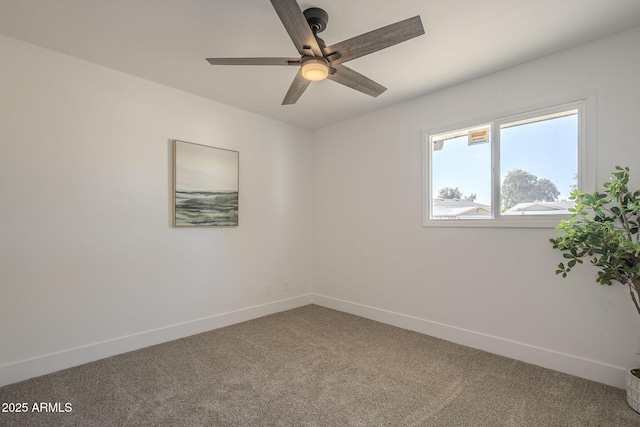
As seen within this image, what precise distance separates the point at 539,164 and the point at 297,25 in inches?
91.1

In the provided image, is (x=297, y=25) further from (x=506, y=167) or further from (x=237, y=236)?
(x=237, y=236)

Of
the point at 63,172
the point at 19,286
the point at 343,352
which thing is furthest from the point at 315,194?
the point at 19,286

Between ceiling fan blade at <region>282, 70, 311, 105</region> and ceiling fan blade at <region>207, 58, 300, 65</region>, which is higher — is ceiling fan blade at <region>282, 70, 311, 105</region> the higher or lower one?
the lower one

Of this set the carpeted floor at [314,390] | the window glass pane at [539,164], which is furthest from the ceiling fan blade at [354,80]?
the carpeted floor at [314,390]

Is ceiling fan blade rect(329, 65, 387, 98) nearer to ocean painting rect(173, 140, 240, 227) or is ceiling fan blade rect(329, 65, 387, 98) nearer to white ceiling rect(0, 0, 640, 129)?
white ceiling rect(0, 0, 640, 129)

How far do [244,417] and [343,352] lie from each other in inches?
44.9

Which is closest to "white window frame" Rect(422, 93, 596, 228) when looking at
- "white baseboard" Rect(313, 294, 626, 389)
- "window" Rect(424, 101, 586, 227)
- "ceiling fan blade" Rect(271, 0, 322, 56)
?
"window" Rect(424, 101, 586, 227)

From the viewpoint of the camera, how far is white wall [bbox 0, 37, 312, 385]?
2.29m

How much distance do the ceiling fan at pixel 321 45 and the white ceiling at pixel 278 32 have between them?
31cm

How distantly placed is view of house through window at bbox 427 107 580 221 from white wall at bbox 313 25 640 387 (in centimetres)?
15

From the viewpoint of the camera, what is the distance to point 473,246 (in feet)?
9.50

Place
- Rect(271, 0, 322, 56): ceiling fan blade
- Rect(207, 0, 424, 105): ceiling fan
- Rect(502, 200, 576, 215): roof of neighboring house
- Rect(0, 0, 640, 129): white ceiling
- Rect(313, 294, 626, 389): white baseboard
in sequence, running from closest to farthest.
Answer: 1. Rect(271, 0, 322, 56): ceiling fan blade
2. Rect(207, 0, 424, 105): ceiling fan
3. Rect(0, 0, 640, 129): white ceiling
4. Rect(313, 294, 626, 389): white baseboard
5. Rect(502, 200, 576, 215): roof of neighboring house

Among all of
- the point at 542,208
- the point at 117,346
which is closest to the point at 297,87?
the point at 542,208

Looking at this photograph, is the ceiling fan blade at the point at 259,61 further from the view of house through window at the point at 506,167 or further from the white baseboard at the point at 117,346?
the white baseboard at the point at 117,346
